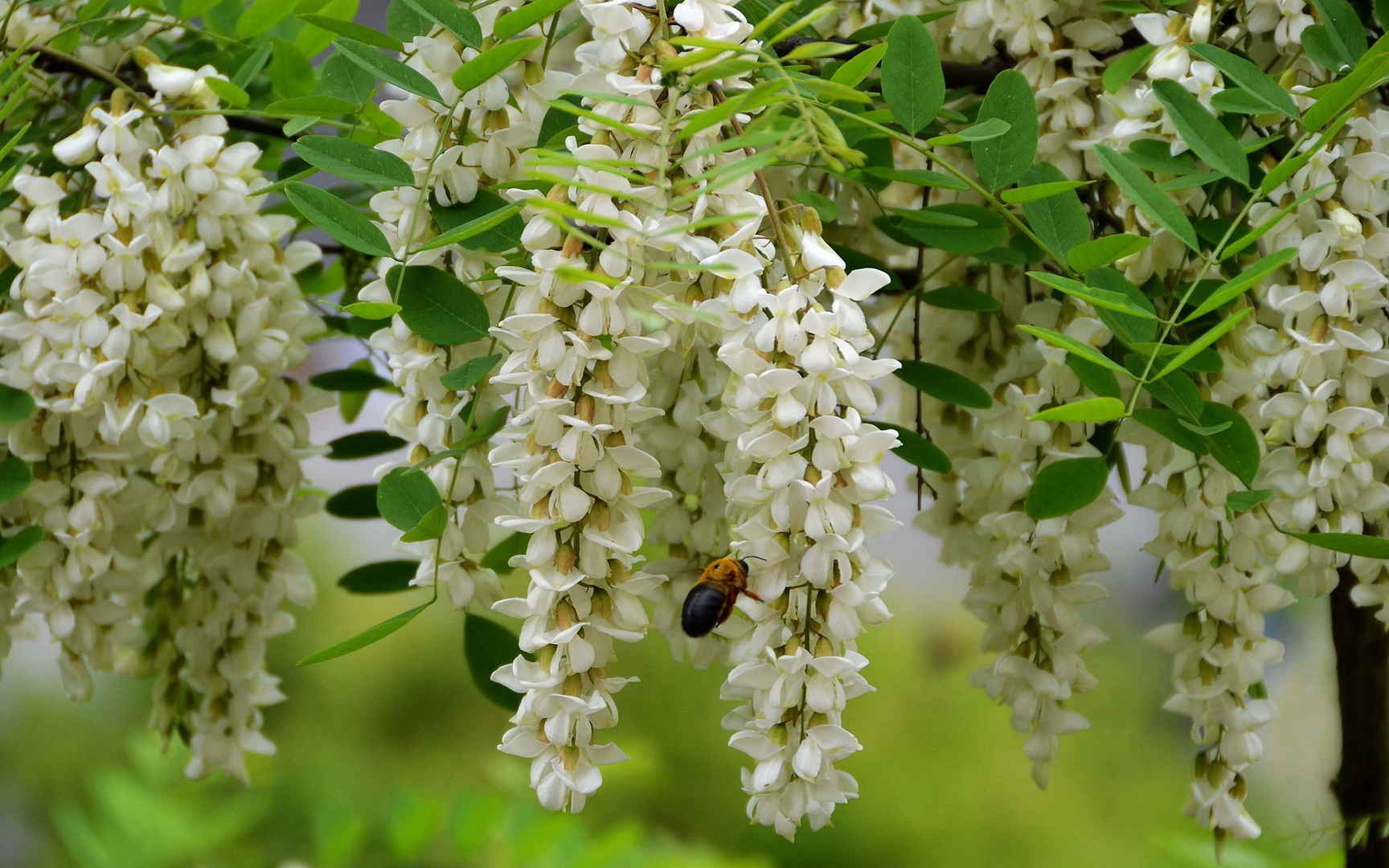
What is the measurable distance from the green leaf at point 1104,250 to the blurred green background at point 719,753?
2.54 ft

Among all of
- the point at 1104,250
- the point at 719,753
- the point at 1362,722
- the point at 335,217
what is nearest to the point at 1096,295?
the point at 1104,250

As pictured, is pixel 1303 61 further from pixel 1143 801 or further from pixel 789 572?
pixel 1143 801

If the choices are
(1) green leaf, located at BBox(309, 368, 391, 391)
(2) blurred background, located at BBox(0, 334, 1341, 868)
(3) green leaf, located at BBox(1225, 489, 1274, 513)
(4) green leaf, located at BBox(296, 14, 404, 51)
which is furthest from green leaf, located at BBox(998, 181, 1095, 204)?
(2) blurred background, located at BBox(0, 334, 1341, 868)

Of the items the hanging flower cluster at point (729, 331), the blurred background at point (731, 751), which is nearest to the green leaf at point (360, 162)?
the hanging flower cluster at point (729, 331)

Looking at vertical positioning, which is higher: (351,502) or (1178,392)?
(1178,392)

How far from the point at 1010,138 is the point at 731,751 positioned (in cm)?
90

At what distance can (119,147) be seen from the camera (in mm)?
439

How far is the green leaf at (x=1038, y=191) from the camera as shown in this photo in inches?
15.2

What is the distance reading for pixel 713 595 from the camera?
35cm

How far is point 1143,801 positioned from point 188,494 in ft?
3.19

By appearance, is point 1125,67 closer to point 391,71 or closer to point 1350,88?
point 1350,88

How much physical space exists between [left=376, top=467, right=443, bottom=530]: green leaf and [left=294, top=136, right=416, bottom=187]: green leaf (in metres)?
0.09

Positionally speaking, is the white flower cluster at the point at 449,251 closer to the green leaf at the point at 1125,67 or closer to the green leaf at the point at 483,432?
the green leaf at the point at 483,432

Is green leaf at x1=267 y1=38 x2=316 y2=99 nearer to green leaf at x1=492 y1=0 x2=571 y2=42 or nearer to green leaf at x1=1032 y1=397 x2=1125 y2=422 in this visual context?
green leaf at x1=492 y1=0 x2=571 y2=42
